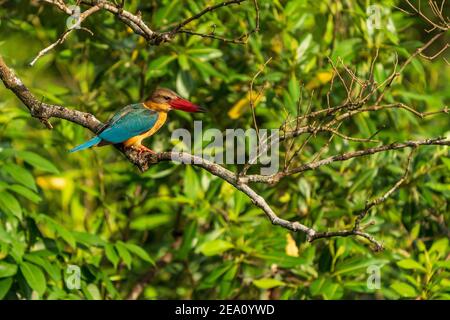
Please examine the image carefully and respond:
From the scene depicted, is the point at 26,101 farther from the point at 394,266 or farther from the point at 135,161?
the point at 394,266

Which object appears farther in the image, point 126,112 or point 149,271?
point 149,271

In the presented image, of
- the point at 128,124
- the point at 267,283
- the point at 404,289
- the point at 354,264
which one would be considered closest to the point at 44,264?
the point at 128,124

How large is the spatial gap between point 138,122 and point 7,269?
1.10m

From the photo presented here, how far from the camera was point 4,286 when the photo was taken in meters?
4.75

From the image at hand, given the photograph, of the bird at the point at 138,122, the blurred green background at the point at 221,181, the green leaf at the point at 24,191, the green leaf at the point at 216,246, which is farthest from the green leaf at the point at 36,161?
the green leaf at the point at 216,246

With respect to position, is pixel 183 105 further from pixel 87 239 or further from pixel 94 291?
pixel 94 291

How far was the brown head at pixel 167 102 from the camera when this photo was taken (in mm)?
5012

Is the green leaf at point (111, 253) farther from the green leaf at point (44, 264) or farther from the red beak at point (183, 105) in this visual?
the red beak at point (183, 105)

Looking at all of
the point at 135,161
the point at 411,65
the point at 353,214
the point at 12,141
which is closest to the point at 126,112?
the point at 135,161

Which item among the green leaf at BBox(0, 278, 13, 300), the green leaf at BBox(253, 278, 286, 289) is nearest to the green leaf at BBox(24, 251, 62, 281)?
the green leaf at BBox(0, 278, 13, 300)

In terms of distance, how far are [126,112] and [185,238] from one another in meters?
1.14

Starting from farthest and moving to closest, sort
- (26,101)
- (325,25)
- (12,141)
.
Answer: (325,25), (12,141), (26,101)

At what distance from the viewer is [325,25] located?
19.1 feet
